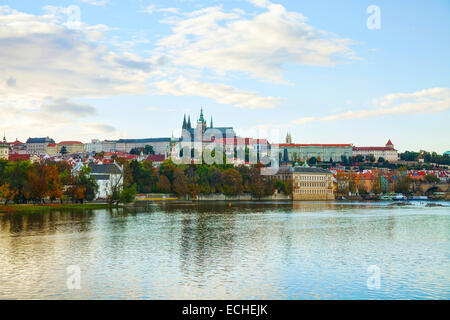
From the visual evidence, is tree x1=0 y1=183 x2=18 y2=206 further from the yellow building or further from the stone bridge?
the stone bridge

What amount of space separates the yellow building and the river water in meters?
89.4

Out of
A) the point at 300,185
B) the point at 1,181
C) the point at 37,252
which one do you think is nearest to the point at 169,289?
the point at 37,252

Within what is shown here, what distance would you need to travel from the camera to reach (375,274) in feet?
65.9

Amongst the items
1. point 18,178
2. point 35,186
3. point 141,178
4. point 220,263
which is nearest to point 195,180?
point 141,178

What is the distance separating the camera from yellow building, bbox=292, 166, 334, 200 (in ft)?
417

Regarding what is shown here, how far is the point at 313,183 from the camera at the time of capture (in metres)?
130

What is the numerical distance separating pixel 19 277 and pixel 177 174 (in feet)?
253

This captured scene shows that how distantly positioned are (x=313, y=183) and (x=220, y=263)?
10984 centimetres

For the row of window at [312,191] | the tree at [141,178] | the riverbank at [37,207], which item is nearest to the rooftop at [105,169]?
the tree at [141,178]

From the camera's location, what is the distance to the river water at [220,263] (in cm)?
1745

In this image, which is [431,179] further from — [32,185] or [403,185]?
[32,185]

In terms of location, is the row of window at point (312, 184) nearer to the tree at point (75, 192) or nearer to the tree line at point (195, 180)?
the tree line at point (195, 180)

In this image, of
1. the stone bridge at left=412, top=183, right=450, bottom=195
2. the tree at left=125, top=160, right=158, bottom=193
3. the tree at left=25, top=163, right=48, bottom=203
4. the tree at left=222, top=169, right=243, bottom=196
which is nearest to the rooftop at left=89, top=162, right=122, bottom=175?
the tree at left=125, top=160, right=158, bottom=193

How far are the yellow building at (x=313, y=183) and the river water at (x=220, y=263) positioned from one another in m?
89.4
